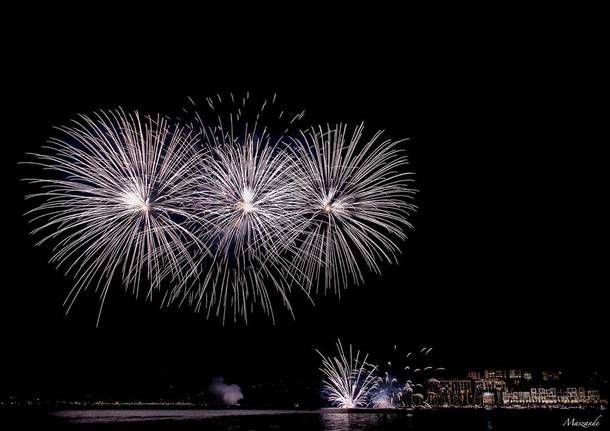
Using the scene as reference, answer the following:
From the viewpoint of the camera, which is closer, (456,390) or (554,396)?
(456,390)

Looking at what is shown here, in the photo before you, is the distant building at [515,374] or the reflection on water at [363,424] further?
the distant building at [515,374]

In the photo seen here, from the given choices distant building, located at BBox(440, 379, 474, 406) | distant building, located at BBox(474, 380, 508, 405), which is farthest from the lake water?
distant building, located at BBox(440, 379, 474, 406)

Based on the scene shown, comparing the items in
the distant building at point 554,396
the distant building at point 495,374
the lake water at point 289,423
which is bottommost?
the distant building at point 554,396

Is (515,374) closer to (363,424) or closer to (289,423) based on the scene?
(363,424)

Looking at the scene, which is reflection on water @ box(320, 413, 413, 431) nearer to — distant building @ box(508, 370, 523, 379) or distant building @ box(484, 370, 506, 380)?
distant building @ box(508, 370, 523, 379)

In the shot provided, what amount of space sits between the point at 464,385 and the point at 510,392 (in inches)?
612

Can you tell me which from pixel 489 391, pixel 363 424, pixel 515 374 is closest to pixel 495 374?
pixel 489 391

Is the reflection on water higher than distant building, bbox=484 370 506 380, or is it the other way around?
distant building, bbox=484 370 506 380

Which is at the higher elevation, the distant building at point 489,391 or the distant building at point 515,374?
the distant building at point 515,374

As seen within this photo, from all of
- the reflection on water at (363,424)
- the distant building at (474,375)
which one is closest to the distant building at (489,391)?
the distant building at (474,375)

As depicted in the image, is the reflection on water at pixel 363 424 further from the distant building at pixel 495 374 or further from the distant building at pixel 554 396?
the distant building at pixel 554 396

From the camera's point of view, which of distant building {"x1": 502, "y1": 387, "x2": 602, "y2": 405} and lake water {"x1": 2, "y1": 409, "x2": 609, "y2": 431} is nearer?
lake water {"x1": 2, "y1": 409, "x2": 609, "y2": 431}

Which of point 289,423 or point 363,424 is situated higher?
point 289,423

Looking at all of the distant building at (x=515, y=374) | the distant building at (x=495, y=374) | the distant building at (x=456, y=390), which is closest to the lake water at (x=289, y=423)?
the distant building at (x=456, y=390)
